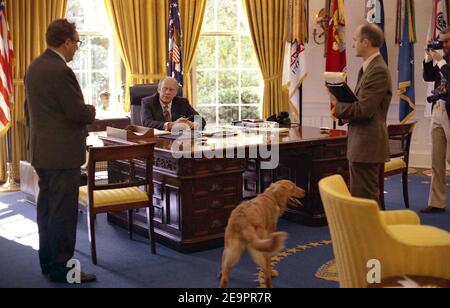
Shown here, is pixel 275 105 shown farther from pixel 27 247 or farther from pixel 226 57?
pixel 27 247

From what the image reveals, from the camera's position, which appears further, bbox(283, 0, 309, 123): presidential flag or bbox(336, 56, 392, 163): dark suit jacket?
bbox(283, 0, 309, 123): presidential flag

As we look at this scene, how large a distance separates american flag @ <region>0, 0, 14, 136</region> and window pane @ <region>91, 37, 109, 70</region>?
131 cm

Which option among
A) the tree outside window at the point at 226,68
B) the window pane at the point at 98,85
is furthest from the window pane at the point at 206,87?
the window pane at the point at 98,85

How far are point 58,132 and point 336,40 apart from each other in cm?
495

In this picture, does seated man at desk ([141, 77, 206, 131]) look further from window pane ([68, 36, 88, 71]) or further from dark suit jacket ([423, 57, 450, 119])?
window pane ([68, 36, 88, 71])

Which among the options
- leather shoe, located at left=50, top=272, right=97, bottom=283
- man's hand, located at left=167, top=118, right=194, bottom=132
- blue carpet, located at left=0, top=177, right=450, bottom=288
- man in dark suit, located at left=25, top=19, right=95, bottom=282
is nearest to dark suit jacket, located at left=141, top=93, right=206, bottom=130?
man's hand, located at left=167, top=118, right=194, bottom=132

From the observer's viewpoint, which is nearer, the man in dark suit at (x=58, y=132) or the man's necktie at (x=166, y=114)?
the man in dark suit at (x=58, y=132)

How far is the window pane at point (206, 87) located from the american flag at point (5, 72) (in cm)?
262

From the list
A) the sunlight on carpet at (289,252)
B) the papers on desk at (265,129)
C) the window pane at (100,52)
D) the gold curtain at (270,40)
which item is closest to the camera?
the sunlight on carpet at (289,252)

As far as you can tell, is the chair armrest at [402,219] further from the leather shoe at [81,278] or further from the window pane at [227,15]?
the window pane at [227,15]

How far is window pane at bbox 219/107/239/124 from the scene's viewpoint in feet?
28.8

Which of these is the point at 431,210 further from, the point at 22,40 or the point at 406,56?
the point at 22,40

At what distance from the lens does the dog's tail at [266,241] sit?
3.10 metres

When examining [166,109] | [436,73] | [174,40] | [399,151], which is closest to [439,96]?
[436,73]
